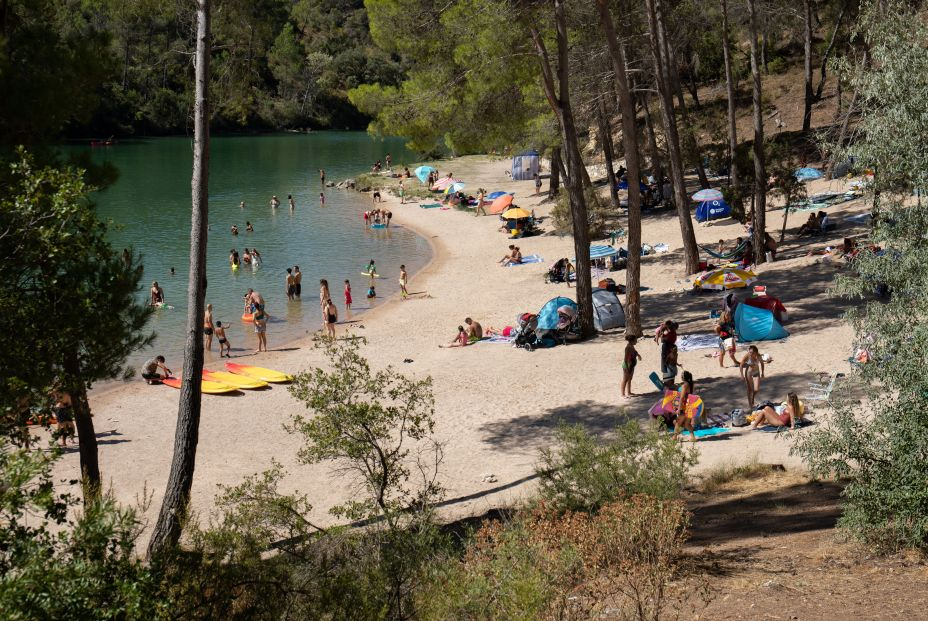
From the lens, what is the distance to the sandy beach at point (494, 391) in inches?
539

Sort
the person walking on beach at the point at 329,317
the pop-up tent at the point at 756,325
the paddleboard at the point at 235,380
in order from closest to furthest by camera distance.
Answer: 1. the pop-up tent at the point at 756,325
2. the paddleboard at the point at 235,380
3. the person walking on beach at the point at 329,317

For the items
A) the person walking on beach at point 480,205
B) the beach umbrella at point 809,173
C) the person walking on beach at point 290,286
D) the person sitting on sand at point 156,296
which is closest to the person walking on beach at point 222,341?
the person sitting on sand at point 156,296

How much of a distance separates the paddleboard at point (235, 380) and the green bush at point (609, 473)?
10.5m

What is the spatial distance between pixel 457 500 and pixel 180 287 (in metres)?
21.5

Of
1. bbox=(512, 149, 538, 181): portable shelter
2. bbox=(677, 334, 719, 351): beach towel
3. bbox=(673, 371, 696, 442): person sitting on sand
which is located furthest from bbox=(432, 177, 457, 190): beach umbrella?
bbox=(673, 371, 696, 442): person sitting on sand

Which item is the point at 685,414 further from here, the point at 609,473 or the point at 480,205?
the point at 480,205

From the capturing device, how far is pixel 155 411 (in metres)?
18.4

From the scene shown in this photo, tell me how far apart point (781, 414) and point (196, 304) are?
27.7 feet

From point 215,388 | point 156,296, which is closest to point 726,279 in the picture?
point 215,388

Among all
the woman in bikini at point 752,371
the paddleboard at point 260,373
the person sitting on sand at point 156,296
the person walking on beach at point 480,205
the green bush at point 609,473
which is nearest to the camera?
the green bush at point 609,473

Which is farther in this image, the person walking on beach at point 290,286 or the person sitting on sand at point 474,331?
the person walking on beach at point 290,286

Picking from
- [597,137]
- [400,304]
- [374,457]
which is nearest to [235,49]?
[374,457]

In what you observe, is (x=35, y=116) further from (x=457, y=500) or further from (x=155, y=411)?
(x=155, y=411)

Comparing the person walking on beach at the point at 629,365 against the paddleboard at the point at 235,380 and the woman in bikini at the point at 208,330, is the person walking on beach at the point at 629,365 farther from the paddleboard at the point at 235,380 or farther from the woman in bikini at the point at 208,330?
the woman in bikini at the point at 208,330
